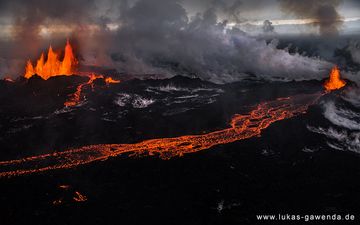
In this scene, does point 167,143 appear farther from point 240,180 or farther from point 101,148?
point 240,180

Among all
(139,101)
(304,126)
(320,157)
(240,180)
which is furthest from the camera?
(139,101)

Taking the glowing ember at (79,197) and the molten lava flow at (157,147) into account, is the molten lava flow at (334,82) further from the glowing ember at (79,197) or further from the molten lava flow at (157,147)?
the glowing ember at (79,197)

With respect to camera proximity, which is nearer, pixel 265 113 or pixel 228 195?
pixel 228 195

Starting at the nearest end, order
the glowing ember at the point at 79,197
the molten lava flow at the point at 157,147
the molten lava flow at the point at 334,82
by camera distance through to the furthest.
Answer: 1. the glowing ember at the point at 79,197
2. the molten lava flow at the point at 157,147
3. the molten lava flow at the point at 334,82

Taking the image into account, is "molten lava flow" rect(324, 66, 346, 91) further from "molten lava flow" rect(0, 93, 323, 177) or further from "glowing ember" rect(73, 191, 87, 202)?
"glowing ember" rect(73, 191, 87, 202)

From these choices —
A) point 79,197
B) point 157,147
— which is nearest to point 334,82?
point 157,147

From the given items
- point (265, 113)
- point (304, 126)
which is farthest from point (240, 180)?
point (265, 113)

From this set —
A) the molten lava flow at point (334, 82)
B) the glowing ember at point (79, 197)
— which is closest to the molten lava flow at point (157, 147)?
the glowing ember at point (79, 197)

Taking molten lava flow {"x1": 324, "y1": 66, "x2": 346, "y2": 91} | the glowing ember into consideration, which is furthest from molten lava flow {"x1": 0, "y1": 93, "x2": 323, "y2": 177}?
molten lava flow {"x1": 324, "y1": 66, "x2": 346, "y2": 91}

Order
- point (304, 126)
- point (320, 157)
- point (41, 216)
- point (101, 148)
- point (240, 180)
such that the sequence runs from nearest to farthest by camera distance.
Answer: point (41, 216) → point (240, 180) → point (320, 157) → point (101, 148) → point (304, 126)
